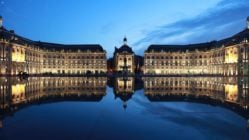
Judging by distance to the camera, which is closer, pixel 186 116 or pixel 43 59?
pixel 186 116

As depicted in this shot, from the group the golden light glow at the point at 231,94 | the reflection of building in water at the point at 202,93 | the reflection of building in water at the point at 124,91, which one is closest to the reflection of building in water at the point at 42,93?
the reflection of building in water at the point at 124,91

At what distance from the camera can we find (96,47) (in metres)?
162

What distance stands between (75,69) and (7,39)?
60.2m

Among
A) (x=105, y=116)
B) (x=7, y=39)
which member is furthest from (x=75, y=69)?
(x=105, y=116)

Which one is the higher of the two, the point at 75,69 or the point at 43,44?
the point at 43,44

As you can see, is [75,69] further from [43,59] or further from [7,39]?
[7,39]

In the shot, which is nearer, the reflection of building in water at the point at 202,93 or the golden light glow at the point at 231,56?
the reflection of building in water at the point at 202,93

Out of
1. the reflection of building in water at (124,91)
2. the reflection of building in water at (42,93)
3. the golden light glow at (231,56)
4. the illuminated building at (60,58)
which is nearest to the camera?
the reflection of building in water at (42,93)

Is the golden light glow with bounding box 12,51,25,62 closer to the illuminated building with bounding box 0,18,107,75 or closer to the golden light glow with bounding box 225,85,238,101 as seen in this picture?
the illuminated building with bounding box 0,18,107,75

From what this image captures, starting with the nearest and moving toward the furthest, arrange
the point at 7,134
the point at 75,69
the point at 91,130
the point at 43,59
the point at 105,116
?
the point at 7,134, the point at 91,130, the point at 105,116, the point at 43,59, the point at 75,69

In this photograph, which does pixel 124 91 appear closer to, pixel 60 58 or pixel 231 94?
pixel 231 94

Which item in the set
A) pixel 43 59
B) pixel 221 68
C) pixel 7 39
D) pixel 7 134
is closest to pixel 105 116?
pixel 7 134

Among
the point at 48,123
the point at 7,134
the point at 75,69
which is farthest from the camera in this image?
the point at 75,69

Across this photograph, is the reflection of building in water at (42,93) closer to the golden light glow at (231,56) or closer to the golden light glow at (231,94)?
the golden light glow at (231,94)
